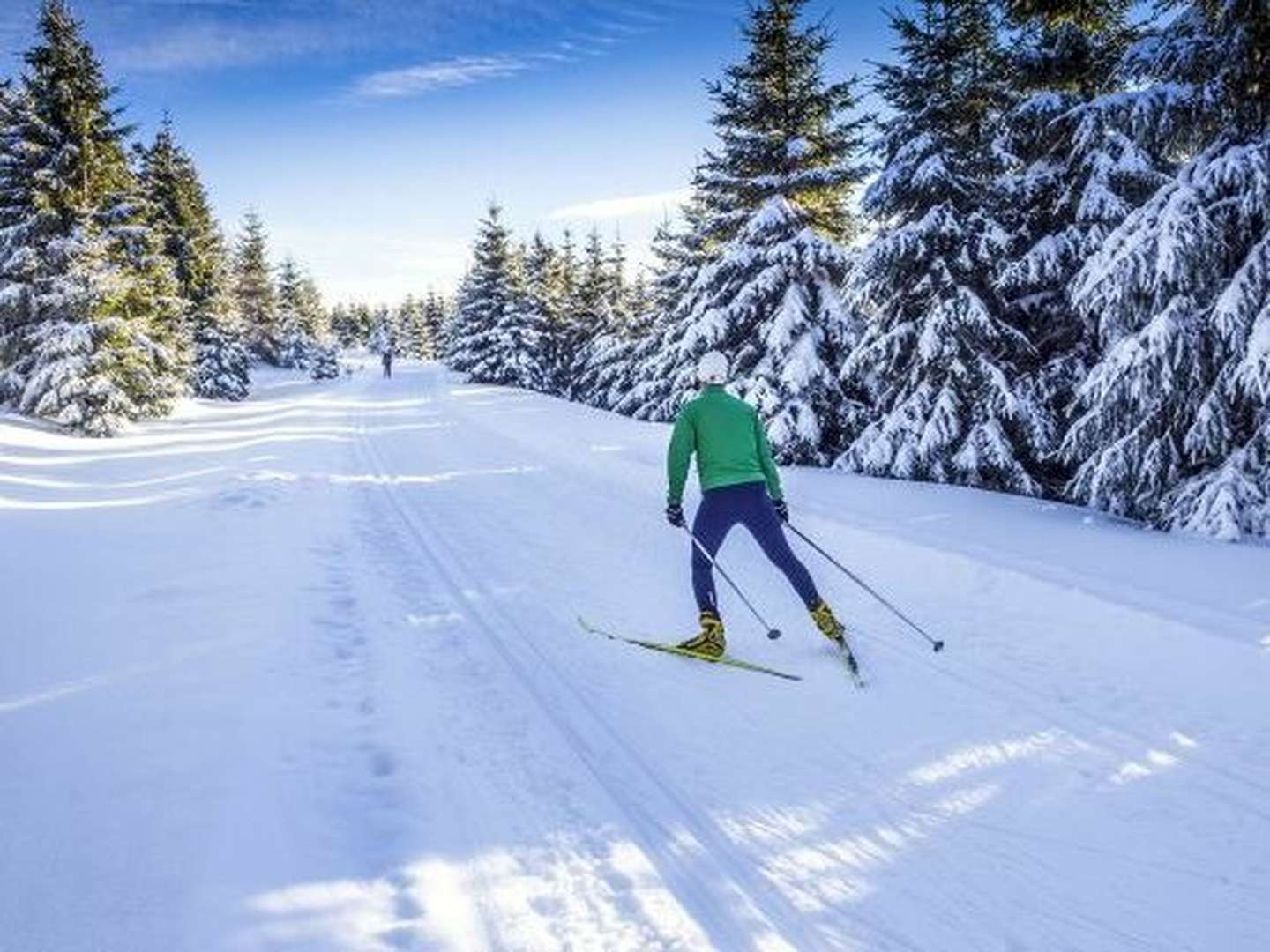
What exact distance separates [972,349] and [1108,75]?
4604 mm

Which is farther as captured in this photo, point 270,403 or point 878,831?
point 270,403

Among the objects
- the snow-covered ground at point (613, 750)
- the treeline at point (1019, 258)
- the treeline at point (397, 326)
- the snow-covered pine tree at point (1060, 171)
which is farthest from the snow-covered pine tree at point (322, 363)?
the snow-covered ground at point (613, 750)

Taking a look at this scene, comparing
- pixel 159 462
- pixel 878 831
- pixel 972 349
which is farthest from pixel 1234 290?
pixel 159 462

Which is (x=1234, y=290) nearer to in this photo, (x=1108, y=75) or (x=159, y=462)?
(x=1108, y=75)

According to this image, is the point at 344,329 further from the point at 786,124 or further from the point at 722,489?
the point at 722,489

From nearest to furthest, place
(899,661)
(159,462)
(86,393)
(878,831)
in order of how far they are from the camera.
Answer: (878,831), (899,661), (159,462), (86,393)

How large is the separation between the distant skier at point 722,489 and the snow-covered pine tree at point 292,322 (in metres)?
69.1

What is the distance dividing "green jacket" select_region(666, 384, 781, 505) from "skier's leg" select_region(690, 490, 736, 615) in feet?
0.40

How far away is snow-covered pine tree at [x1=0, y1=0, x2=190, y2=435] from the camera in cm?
2228

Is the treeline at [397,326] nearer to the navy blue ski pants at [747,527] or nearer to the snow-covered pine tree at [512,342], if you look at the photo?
the snow-covered pine tree at [512,342]

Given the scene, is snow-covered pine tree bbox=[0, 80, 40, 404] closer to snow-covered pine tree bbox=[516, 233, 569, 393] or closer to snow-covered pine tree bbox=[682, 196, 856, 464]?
snow-covered pine tree bbox=[682, 196, 856, 464]

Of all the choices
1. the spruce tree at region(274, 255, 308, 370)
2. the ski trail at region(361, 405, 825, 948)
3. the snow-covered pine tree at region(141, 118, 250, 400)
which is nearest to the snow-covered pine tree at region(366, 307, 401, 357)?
the spruce tree at region(274, 255, 308, 370)

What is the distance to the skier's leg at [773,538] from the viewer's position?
6.53m

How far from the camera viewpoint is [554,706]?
18.0 ft
